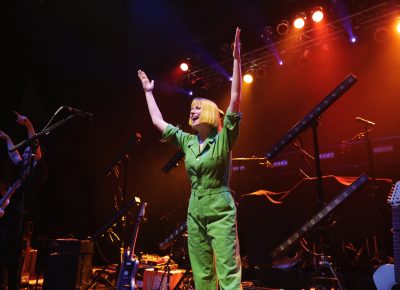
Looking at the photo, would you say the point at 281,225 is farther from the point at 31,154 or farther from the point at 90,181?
the point at 90,181

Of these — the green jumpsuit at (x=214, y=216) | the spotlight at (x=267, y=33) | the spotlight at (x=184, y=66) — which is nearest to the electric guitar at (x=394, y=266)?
the green jumpsuit at (x=214, y=216)

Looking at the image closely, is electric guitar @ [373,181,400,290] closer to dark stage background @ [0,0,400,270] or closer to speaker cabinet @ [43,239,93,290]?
speaker cabinet @ [43,239,93,290]

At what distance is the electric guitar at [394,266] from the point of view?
3.12m

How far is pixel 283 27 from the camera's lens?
6.61 meters

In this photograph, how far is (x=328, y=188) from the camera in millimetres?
4836

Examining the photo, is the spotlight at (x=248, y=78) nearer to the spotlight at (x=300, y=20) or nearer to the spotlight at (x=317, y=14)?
the spotlight at (x=300, y=20)

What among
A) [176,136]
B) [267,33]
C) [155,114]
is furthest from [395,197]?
[267,33]

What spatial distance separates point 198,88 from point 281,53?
8.03 ft

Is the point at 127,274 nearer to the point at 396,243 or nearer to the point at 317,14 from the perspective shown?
the point at 396,243

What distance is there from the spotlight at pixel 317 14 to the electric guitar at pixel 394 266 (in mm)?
3918

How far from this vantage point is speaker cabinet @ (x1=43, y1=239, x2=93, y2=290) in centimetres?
462

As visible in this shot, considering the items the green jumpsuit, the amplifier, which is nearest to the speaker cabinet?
the amplifier

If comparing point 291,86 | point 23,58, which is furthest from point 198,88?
point 23,58

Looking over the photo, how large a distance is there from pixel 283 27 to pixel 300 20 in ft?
1.13
